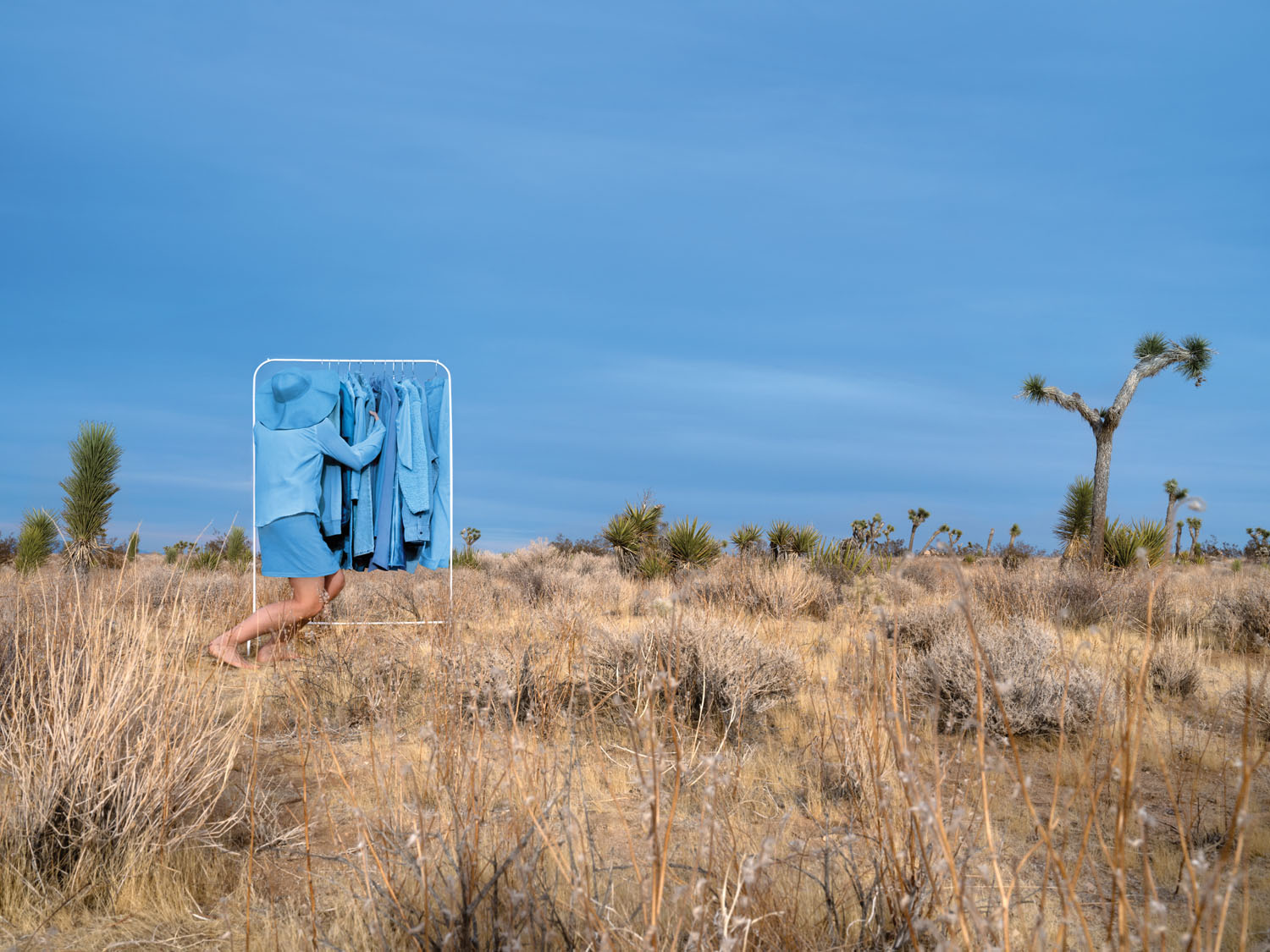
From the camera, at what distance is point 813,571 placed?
11781 mm

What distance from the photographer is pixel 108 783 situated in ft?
9.82

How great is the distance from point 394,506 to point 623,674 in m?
2.91

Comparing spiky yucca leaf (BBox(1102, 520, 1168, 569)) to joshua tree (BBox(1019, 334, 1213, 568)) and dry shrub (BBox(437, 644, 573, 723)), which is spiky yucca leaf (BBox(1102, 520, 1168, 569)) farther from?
dry shrub (BBox(437, 644, 573, 723))

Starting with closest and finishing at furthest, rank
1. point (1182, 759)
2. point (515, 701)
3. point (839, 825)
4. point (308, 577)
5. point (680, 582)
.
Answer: point (839, 825), point (1182, 759), point (515, 701), point (308, 577), point (680, 582)

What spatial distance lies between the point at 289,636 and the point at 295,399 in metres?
1.79

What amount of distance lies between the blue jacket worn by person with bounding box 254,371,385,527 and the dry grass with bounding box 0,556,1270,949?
3.56 feet

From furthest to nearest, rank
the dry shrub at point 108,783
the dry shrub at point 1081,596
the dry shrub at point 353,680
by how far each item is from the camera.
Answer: the dry shrub at point 1081,596
the dry shrub at point 353,680
the dry shrub at point 108,783

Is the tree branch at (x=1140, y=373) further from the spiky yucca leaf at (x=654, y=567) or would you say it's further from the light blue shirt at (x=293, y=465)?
the light blue shirt at (x=293, y=465)

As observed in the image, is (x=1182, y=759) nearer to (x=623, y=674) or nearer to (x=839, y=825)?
(x=839, y=825)

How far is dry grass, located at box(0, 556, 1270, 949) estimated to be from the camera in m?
1.97

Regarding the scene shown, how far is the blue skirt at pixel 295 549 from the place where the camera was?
6629mm

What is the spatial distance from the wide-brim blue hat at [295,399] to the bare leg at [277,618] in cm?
121

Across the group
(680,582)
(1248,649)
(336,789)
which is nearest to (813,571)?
(680,582)

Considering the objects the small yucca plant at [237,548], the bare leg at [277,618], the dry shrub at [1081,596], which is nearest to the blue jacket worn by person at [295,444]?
the bare leg at [277,618]
